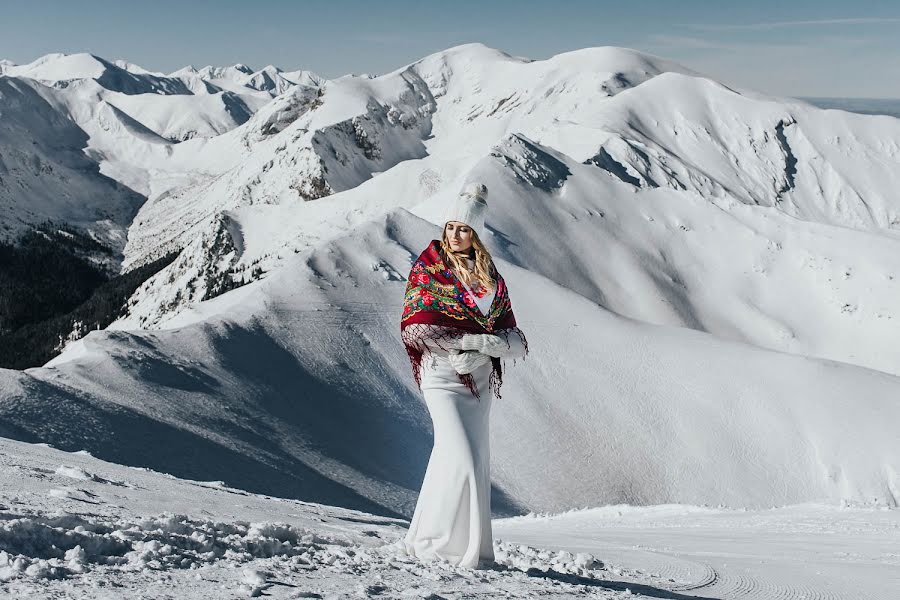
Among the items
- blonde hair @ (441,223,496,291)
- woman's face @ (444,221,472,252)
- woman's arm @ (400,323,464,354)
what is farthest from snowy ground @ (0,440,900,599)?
woman's face @ (444,221,472,252)

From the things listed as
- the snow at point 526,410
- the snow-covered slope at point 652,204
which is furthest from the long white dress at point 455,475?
the snow-covered slope at point 652,204

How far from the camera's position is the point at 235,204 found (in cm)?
13912

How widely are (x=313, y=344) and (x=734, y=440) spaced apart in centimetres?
1382

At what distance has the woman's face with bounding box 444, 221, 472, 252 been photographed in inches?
271

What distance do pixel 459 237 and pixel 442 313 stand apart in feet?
2.17

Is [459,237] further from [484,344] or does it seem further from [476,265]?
[484,344]

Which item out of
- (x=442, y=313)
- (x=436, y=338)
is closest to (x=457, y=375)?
(x=436, y=338)

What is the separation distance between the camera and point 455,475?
6.64 m

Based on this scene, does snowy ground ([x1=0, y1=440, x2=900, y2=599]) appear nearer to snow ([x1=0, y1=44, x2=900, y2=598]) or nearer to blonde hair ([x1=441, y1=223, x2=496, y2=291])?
snow ([x1=0, y1=44, x2=900, y2=598])

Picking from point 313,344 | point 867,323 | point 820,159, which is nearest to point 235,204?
point 820,159

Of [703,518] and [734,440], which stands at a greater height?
[734,440]

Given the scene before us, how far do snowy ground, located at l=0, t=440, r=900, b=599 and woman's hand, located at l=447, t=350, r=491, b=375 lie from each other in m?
1.53

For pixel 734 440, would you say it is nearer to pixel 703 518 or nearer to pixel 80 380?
pixel 703 518

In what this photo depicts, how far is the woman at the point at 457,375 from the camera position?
6625 millimetres
